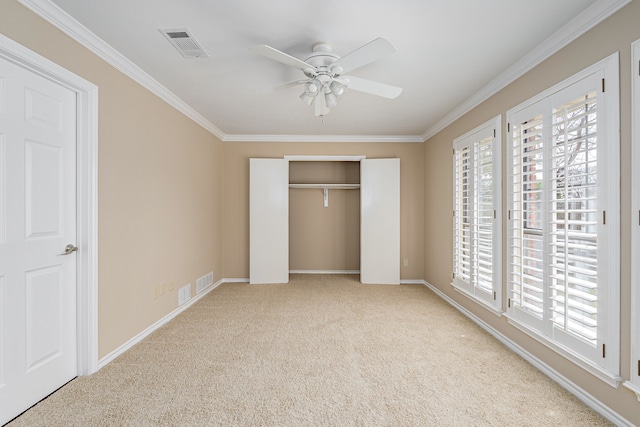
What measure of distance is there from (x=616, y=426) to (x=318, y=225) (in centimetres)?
456

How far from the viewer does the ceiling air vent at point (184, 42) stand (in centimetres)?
218

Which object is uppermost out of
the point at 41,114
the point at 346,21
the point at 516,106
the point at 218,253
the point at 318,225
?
the point at 346,21

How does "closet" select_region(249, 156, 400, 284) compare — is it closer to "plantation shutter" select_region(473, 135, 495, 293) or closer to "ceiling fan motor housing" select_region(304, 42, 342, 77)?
"plantation shutter" select_region(473, 135, 495, 293)

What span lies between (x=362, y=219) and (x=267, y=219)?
1600 mm

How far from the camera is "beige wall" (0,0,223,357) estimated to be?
2193mm

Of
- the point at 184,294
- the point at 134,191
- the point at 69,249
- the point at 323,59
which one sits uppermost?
the point at 323,59

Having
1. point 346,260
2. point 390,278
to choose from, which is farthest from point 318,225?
point 390,278

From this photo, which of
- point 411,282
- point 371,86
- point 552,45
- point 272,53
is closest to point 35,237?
point 272,53

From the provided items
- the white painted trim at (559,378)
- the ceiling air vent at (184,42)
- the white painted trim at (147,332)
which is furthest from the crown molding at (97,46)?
the white painted trim at (559,378)

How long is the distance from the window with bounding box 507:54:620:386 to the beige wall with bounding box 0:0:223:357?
11.3ft

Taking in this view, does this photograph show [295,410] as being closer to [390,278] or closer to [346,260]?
[390,278]

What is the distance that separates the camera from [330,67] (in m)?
2.31

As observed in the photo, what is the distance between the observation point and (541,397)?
6.64ft

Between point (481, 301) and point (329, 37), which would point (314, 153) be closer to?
point (329, 37)
